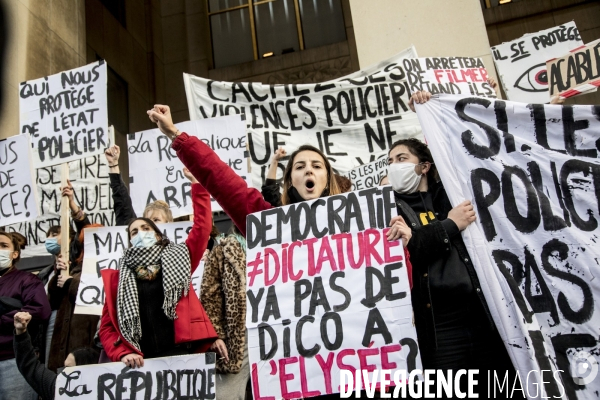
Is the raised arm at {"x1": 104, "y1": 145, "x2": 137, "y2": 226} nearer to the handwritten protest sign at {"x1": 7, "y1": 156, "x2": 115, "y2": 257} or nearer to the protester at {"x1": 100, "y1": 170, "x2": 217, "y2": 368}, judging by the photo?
the protester at {"x1": 100, "y1": 170, "x2": 217, "y2": 368}

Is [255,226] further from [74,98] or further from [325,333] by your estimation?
[74,98]

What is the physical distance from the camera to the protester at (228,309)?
410 cm

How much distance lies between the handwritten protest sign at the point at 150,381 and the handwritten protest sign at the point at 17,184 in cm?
241

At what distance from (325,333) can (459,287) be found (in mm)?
614

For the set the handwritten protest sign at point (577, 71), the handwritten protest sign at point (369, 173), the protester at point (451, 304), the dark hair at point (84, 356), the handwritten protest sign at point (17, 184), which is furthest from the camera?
the handwritten protest sign at point (17, 184)

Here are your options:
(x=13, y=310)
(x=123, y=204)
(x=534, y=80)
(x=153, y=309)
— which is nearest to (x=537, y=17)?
(x=534, y=80)

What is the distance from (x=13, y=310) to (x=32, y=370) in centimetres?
Answer: 68

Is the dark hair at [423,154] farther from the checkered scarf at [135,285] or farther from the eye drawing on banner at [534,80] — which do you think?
the eye drawing on banner at [534,80]

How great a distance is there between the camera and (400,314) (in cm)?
259

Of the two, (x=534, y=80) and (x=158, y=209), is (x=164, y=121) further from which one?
(x=534, y=80)

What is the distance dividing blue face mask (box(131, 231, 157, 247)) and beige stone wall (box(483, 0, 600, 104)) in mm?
9294

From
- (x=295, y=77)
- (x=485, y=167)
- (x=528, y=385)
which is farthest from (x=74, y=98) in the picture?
(x=295, y=77)

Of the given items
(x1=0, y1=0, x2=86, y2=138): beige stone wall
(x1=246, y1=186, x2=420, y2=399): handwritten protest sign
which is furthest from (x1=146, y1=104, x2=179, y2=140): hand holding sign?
(x1=0, y1=0, x2=86, y2=138): beige stone wall

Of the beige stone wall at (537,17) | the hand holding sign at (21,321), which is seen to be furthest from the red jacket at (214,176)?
the beige stone wall at (537,17)
